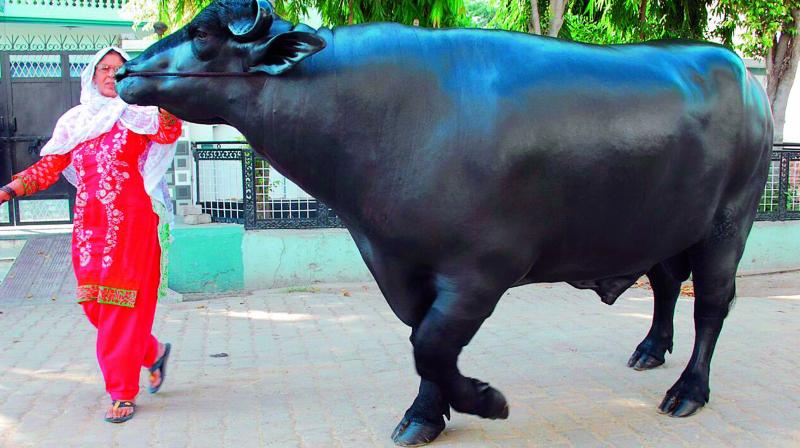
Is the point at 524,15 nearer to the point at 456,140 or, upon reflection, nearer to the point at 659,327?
the point at 659,327

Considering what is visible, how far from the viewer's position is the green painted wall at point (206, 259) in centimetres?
689

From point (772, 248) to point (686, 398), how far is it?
5.45 metres

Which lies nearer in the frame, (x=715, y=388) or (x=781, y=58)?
(x=715, y=388)

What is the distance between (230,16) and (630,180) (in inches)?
61.5

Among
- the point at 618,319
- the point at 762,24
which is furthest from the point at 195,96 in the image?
the point at 762,24

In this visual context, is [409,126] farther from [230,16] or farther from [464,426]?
[464,426]

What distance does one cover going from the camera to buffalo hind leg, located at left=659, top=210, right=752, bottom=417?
3379 mm

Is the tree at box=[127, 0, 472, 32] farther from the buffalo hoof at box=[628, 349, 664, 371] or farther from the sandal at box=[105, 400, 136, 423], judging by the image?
the sandal at box=[105, 400, 136, 423]

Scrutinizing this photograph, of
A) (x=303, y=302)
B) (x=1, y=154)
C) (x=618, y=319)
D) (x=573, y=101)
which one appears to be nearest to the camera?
(x=573, y=101)

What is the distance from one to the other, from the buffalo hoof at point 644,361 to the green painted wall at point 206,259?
3952 millimetres

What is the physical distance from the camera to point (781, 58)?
32.0 feet

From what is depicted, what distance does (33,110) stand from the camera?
28.1 ft

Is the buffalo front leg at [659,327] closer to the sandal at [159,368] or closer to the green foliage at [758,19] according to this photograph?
the sandal at [159,368]

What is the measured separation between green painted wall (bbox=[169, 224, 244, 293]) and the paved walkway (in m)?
0.72
